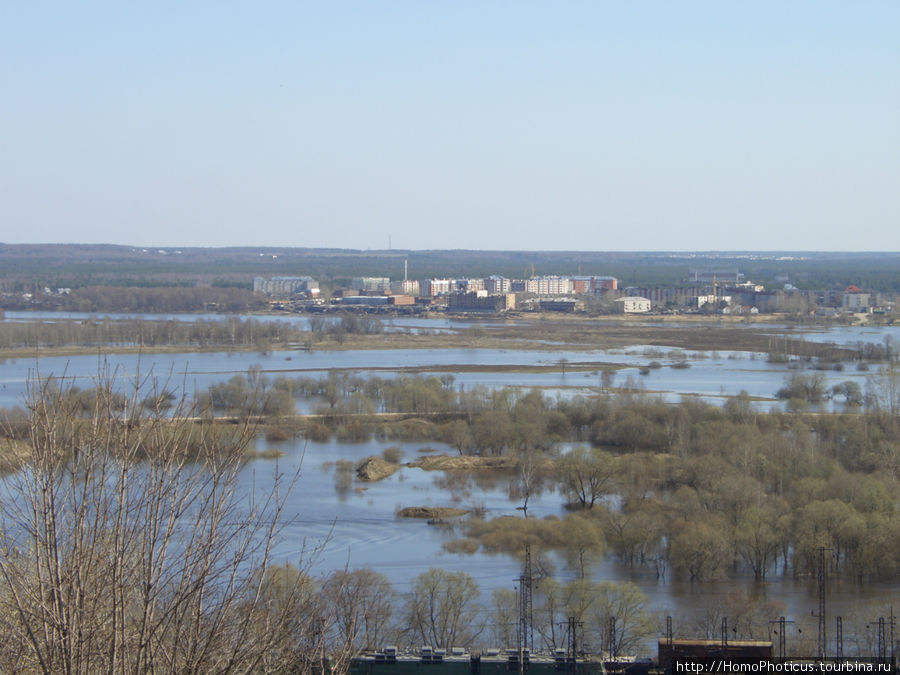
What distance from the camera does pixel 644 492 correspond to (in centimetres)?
688

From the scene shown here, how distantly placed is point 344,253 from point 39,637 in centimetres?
8384

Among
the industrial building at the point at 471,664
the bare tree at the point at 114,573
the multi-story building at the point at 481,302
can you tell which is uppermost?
the bare tree at the point at 114,573

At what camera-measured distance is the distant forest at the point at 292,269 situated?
3856 cm

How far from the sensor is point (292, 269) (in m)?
54.1

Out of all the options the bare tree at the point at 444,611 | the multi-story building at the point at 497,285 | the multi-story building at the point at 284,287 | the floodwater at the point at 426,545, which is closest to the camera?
the bare tree at the point at 444,611

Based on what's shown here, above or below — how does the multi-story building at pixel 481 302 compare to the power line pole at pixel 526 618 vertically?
below

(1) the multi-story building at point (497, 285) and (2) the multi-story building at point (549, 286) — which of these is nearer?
(1) the multi-story building at point (497, 285)

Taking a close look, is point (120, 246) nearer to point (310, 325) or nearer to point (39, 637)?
point (310, 325)

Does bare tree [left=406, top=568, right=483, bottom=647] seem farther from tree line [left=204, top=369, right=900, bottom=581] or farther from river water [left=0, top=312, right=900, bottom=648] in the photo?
tree line [left=204, top=369, right=900, bottom=581]

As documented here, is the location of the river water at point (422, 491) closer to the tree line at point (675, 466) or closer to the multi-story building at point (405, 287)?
the tree line at point (675, 466)

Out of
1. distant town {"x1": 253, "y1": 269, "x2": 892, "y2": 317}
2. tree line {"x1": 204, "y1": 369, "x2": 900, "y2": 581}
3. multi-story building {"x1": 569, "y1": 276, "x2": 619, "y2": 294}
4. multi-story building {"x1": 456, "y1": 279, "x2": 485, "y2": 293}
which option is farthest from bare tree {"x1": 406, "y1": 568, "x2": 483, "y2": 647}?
multi-story building {"x1": 569, "y1": 276, "x2": 619, "y2": 294}

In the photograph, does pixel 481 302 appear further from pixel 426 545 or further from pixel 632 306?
pixel 426 545

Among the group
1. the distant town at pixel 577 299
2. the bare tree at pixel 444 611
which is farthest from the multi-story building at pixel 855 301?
the bare tree at pixel 444 611

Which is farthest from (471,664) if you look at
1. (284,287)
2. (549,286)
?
(549,286)
